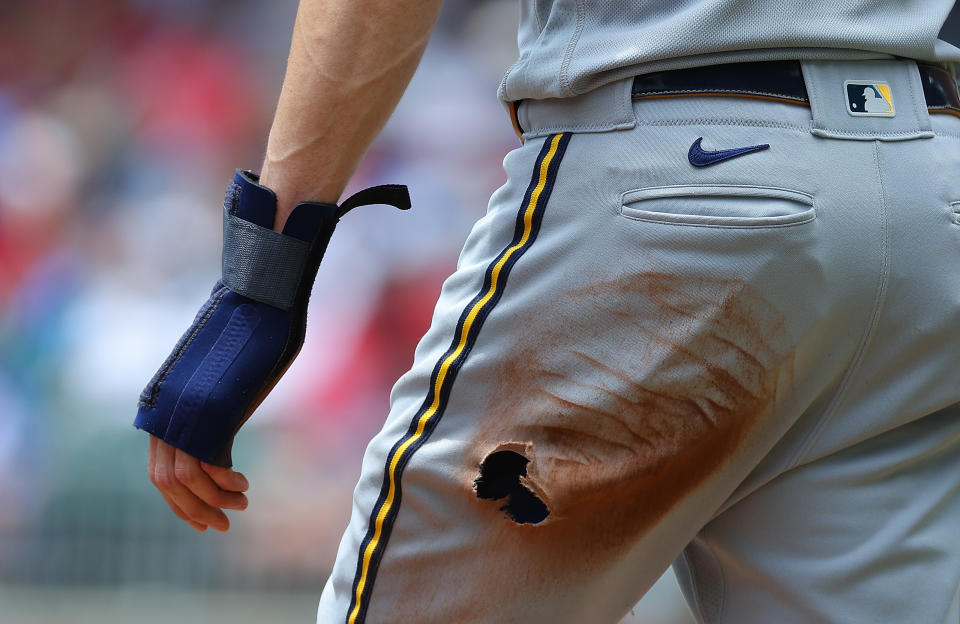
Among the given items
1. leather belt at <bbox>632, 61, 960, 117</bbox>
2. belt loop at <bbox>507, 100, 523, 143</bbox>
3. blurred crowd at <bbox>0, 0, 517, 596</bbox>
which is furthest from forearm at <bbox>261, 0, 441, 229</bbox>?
blurred crowd at <bbox>0, 0, 517, 596</bbox>

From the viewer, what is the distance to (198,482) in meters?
1.27

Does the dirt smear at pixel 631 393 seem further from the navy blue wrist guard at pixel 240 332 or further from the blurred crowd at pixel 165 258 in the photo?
the blurred crowd at pixel 165 258

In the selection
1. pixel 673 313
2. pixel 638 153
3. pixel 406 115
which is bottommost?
pixel 673 313

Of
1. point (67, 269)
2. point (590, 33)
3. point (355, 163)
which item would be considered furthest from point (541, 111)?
point (67, 269)

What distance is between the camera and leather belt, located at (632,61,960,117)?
3.61 feet

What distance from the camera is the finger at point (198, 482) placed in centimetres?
126

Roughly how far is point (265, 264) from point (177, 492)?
30 cm

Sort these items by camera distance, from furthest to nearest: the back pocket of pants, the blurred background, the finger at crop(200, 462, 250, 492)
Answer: the blurred background, the finger at crop(200, 462, 250, 492), the back pocket of pants

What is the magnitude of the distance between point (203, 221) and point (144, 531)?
4.93 feet

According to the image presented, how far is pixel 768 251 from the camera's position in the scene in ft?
3.45

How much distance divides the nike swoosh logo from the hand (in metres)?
0.64

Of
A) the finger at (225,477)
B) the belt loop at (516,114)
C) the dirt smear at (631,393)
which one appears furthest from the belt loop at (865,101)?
the finger at (225,477)

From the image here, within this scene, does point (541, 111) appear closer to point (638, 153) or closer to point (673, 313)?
point (638, 153)

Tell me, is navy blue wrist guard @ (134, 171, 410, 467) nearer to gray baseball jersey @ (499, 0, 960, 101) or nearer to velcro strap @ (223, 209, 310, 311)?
velcro strap @ (223, 209, 310, 311)
